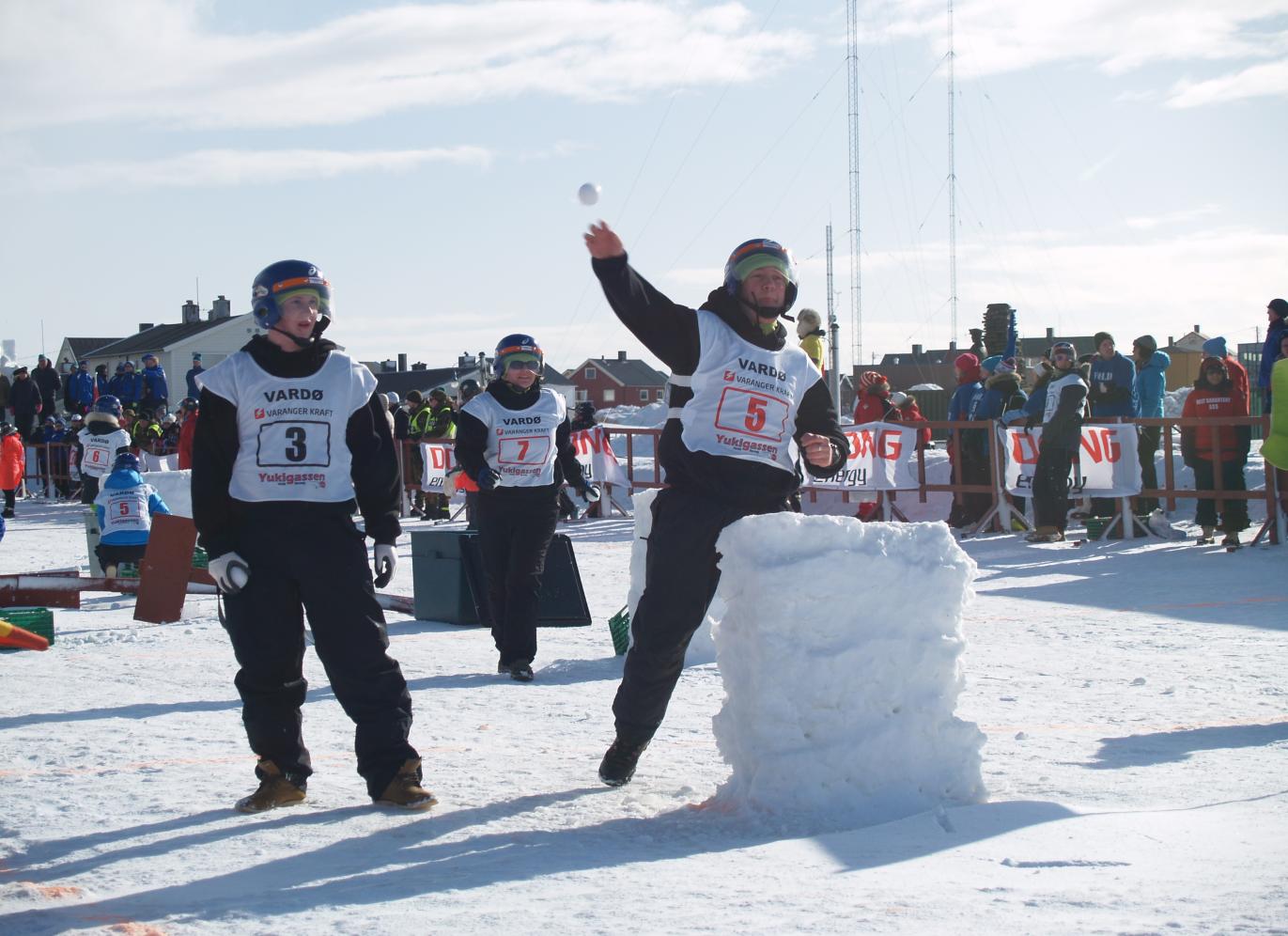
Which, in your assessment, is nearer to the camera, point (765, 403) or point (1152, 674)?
point (765, 403)

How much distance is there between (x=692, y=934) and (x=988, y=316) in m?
17.8

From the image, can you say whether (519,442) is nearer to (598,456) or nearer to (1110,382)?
(1110,382)

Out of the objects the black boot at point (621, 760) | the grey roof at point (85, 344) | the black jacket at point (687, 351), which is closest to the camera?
the black jacket at point (687, 351)

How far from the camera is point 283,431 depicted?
4.97 metres

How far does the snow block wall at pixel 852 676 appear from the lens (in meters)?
4.71

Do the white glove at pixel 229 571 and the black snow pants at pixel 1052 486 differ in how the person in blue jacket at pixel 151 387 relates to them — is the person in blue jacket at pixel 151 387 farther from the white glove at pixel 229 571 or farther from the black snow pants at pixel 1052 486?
the white glove at pixel 229 571

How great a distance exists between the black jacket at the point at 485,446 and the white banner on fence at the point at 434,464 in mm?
13496

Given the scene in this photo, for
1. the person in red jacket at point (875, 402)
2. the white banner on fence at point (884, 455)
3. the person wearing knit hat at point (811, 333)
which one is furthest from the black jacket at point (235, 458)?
the person in red jacket at point (875, 402)

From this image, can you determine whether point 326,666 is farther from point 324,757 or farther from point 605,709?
point 605,709

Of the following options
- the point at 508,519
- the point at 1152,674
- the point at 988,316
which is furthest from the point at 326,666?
the point at 988,316

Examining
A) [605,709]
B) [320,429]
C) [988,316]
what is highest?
[988,316]

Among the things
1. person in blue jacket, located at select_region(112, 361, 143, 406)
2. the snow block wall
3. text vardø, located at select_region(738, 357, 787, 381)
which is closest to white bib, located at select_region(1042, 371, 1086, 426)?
text vardø, located at select_region(738, 357, 787, 381)

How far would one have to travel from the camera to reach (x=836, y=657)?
472cm

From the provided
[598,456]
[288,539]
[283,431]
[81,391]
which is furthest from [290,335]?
[81,391]
